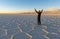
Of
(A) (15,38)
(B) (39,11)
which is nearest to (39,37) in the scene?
(A) (15,38)

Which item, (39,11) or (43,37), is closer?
(43,37)

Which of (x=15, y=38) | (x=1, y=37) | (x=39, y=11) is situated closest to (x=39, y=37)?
(x=15, y=38)

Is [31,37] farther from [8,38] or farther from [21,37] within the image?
[8,38]

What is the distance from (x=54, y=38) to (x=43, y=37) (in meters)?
0.63

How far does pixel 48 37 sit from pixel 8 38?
7.42 ft

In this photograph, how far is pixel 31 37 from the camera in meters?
8.61

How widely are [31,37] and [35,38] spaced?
28cm

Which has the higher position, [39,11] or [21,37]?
[39,11]

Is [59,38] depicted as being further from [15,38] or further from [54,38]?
[15,38]

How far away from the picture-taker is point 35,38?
332 inches

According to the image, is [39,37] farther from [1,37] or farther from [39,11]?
[39,11]

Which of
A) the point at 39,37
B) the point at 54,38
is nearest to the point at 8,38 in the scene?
the point at 39,37

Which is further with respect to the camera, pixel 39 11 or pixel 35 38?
pixel 39 11

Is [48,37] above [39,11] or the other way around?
the other way around
